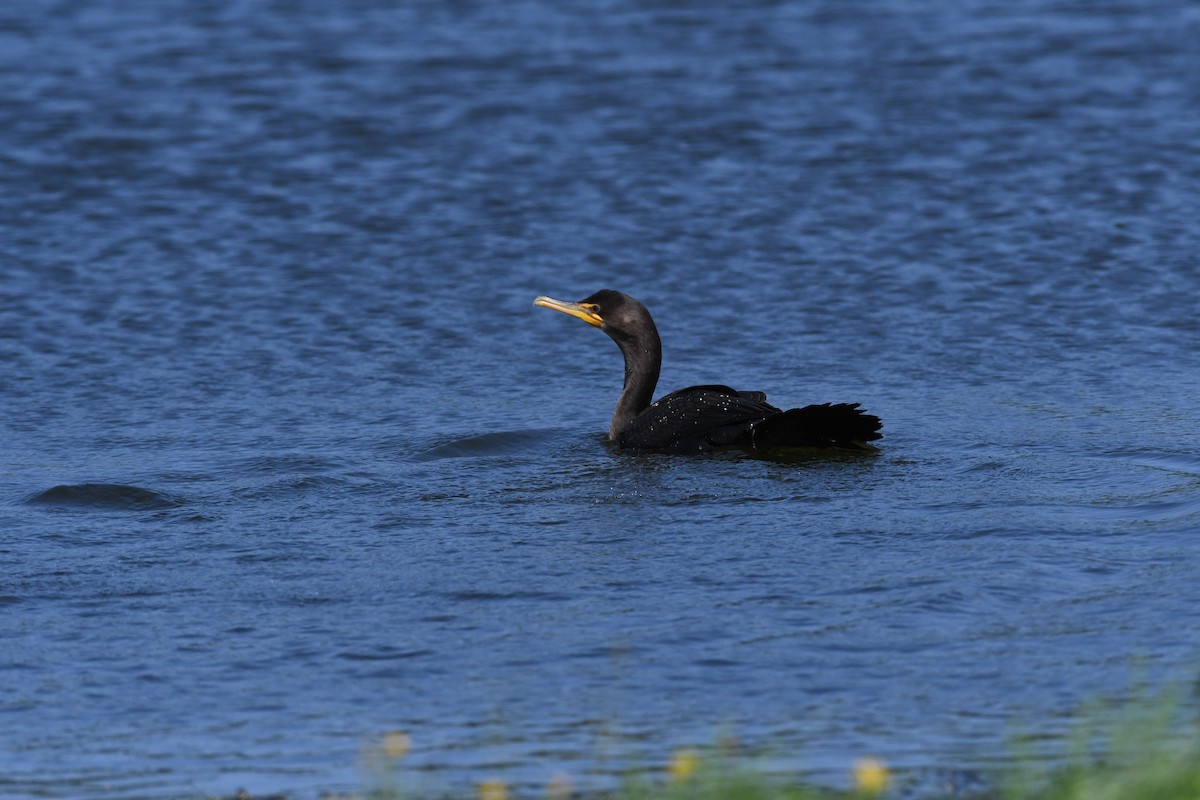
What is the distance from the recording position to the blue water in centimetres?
598

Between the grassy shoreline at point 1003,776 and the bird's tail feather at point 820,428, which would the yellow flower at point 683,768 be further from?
the bird's tail feather at point 820,428

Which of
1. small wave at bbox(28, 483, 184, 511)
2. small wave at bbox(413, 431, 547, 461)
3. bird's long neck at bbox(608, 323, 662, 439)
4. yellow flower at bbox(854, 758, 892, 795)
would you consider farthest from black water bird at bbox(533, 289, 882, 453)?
yellow flower at bbox(854, 758, 892, 795)

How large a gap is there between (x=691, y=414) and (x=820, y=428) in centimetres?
80

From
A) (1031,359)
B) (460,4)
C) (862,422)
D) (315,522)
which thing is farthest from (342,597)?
(460,4)

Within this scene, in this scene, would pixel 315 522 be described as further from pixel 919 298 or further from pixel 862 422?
pixel 919 298

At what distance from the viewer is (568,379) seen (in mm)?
11398

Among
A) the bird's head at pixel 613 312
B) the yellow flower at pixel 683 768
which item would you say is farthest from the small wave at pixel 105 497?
the yellow flower at pixel 683 768

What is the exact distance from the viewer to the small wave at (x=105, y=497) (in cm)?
863

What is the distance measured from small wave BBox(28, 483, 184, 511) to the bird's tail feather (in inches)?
108

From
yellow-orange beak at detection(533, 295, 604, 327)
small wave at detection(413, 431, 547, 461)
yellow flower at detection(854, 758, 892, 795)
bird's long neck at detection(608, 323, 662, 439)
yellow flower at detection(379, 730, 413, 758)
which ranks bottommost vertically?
small wave at detection(413, 431, 547, 461)

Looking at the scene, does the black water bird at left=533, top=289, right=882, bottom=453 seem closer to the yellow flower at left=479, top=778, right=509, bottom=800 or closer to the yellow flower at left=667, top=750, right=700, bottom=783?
the yellow flower at left=479, top=778, right=509, bottom=800

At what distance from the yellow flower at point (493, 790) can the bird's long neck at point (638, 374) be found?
5055mm

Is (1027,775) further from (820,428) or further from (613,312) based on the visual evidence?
(613,312)

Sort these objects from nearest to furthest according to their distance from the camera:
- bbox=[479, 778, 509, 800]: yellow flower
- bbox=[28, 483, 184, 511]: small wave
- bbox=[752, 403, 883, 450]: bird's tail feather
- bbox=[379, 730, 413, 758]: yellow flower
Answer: bbox=[479, 778, 509, 800]: yellow flower < bbox=[379, 730, 413, 758]: yellow flower < bbox=[28, 483, 184, 511]: small wave < bbox=[752, 403, 883, 450]: bird's tail feather
